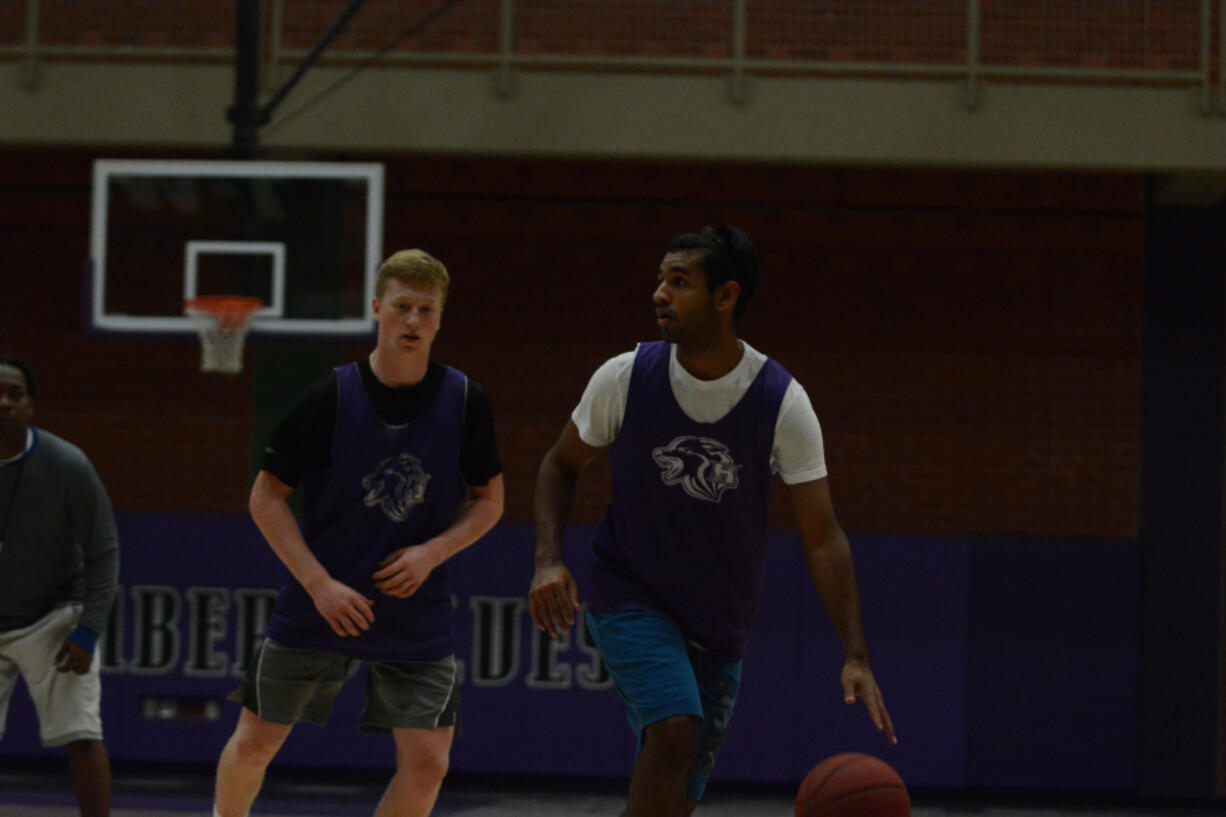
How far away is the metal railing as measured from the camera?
→ 7953 millimetres

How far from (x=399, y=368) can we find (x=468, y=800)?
4332mm

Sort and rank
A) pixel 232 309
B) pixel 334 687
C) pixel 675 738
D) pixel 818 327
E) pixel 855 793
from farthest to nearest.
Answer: pixel 818 327, pixel 232 309, pixel 855 793, pixel 334 687, pixel 675 738

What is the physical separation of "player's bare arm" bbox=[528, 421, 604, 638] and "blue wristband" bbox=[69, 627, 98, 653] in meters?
1.98

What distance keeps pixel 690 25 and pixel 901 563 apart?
127 inches

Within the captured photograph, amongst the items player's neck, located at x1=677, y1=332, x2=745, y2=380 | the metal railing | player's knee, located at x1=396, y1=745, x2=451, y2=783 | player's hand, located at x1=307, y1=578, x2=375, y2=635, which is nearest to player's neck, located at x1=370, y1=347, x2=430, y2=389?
player's hand, located at x1=307, y1=578, x2=375, y2=635

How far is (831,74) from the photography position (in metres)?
8.12

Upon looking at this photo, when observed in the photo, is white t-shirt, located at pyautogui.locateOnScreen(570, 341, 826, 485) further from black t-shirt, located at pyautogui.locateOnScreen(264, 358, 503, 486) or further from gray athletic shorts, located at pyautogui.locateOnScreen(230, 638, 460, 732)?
gray athletic shorts, located at pyautogui.locateOnScreen(230, 638, 460, 732)

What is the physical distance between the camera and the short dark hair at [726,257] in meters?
3.88

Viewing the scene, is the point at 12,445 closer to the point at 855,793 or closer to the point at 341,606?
the point at 341,606

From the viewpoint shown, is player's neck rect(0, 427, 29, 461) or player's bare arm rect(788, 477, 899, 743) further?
player's neck rect(0, 427, 29, 461)

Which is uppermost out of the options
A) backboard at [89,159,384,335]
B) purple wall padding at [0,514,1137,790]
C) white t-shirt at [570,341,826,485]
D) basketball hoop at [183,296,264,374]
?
backboard at [89,159,384,335]

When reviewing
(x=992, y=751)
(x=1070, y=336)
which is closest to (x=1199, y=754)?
(x=992, y=751)

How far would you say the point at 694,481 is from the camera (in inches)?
153

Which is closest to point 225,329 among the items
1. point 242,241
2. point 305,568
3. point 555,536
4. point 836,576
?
point 242,241
